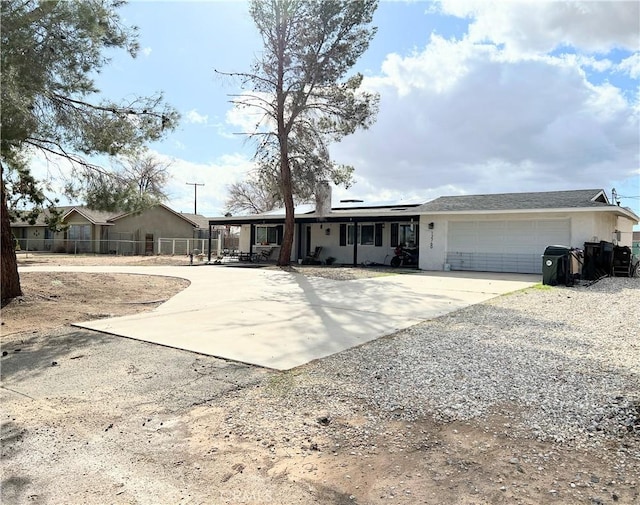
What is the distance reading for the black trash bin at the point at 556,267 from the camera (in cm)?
1282

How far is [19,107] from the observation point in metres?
6.04

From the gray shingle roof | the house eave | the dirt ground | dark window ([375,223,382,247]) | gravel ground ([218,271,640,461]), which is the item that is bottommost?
the dirt ground

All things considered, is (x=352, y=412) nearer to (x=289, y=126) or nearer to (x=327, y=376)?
(x=327, y=376)

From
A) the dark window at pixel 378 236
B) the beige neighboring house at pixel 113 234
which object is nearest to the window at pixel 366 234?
the dark window at pixel 378 236

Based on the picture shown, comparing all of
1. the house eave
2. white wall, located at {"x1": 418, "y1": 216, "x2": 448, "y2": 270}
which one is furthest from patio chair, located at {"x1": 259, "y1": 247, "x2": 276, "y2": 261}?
the house eave

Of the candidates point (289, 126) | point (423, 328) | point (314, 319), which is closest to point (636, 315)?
point (423, 328)

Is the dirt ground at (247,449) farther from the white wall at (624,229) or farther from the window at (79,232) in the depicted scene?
the window at (79,232)

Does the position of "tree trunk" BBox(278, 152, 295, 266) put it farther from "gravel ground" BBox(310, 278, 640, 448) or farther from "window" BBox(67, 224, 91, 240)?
"window" BBox(67, 224, 91, 240)

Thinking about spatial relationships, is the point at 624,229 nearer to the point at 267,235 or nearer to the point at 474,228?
the point at 474,228

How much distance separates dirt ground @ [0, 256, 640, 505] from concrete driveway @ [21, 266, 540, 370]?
92 centimetres

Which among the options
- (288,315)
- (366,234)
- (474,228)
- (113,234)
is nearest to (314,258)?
(366,234)

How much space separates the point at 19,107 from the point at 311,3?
1369cm

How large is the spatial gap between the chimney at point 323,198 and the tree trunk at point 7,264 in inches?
495

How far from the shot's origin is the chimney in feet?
64.7
